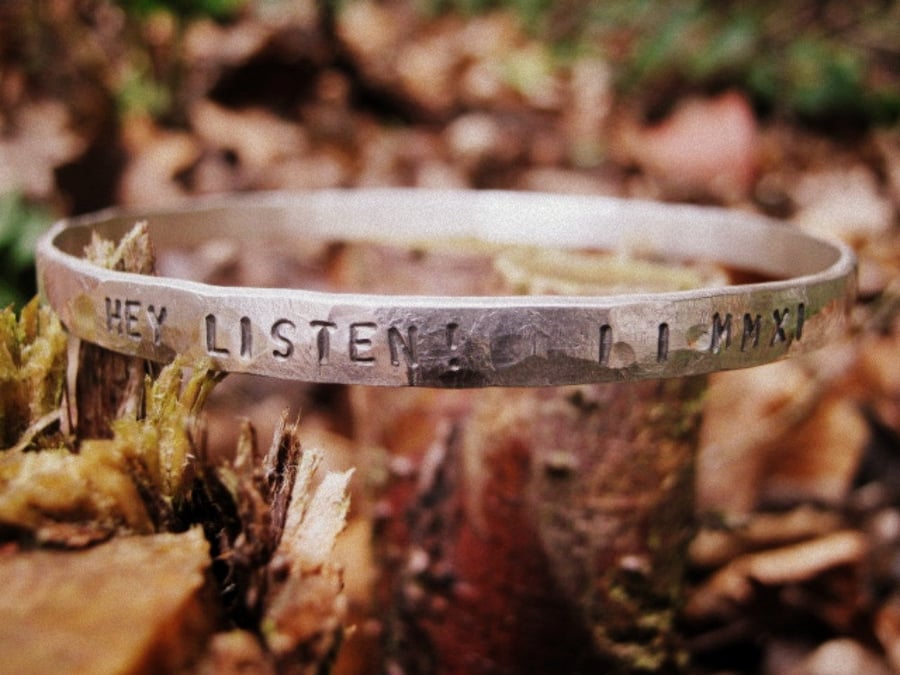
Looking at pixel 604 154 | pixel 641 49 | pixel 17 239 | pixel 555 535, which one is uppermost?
pixel 641 49

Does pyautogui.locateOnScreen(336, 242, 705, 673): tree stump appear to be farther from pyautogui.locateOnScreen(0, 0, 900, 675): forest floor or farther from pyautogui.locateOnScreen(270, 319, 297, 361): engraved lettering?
Result: pyautogui.locateOnScreen(270, 319, 297, 361): engraved lettering

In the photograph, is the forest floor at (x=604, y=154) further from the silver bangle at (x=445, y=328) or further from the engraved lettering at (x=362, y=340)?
the engraved lettering at (x=362, y=340)

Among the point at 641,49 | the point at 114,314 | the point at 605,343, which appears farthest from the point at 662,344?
the point at 641,49

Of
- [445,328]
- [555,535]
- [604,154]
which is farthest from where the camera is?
[604,154]

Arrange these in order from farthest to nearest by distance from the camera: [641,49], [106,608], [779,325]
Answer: [641,49] → [779,325] → [106,608]

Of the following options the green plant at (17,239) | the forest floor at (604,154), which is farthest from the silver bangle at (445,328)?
the green plant at (17,239)

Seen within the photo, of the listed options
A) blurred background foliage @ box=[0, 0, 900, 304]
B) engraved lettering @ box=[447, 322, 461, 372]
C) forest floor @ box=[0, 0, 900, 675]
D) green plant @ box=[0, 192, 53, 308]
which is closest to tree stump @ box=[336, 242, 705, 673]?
forest floor @ box=[0, 0, 900, 675]

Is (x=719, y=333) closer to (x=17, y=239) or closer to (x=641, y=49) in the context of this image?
(x=17, y=239)
